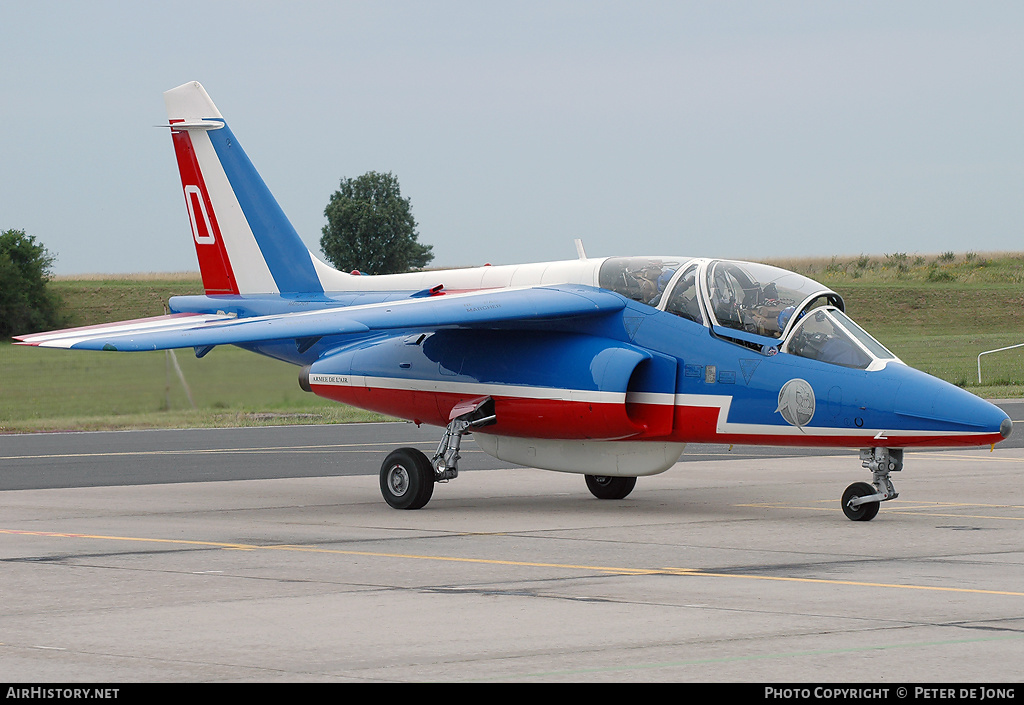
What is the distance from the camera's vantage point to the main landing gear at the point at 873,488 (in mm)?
13156

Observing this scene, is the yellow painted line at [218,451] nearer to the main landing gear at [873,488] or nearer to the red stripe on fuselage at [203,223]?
the red stripe on fuselage at [203,223]

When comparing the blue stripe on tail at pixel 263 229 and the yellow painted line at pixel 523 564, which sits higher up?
the blue stripe on tail at pixel 263 229

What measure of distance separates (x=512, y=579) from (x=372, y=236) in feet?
270

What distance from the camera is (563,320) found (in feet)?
49.2

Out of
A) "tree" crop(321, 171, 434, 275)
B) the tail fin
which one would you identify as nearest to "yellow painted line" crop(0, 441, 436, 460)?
the tail fin

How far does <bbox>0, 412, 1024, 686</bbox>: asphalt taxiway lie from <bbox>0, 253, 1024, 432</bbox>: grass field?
4290 mm

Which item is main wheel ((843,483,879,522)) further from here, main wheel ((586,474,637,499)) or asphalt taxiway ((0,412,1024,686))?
main wheel ((586,474,637,499))

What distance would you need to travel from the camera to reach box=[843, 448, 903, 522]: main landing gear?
13.2 m

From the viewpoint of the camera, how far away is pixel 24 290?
A: 5056cm

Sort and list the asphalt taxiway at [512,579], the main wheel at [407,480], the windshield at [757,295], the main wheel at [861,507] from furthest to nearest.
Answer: the main wheel at [407,480] → the windshield at [757,295] → the main wheel at [861,507] → the asphalt taxiway at [512,579]

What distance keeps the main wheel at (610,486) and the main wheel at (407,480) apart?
7.69 feet

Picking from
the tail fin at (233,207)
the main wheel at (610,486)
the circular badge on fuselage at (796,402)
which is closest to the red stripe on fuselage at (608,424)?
the circular badge on fuselage at (796,402)

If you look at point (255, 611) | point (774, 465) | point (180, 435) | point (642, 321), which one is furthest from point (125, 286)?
point (255, 611)

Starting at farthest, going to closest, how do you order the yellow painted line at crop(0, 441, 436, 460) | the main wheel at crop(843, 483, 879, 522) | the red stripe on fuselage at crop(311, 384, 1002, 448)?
the yellow painted line at crop(0, 441, 436, 460)
the main wheel at crop(843, 483, 879, 522)
the red stripe on fuselage at crop(311, 384, 1002, 448)
